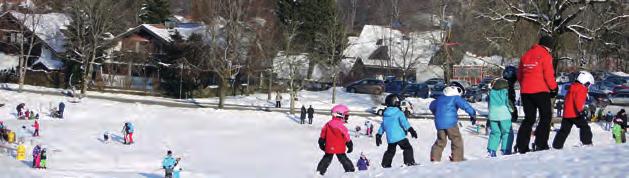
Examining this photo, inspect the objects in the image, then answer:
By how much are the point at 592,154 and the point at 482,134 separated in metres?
29.5

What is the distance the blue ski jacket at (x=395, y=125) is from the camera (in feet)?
34.5

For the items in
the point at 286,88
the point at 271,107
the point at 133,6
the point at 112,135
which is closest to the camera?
the point at 112,135

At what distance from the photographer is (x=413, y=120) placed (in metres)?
40.9

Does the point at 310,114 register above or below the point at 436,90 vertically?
below

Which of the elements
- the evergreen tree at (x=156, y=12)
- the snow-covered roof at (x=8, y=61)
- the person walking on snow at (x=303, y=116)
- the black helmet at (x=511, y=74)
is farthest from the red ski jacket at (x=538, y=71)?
the evergreen tree at (x=156, y=12)

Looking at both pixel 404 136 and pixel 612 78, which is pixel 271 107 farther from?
pixel 404 136

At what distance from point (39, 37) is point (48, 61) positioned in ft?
7.81

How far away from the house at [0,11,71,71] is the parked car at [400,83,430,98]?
1111 inches

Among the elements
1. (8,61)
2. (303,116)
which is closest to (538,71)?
(303,116)

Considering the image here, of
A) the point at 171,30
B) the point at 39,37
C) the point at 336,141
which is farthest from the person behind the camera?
the point at 39,37

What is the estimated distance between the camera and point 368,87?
54.5m

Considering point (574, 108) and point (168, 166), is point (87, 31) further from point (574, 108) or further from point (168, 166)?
point (574, 108)

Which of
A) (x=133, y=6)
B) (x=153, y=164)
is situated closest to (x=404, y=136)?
(x=153, y=164)

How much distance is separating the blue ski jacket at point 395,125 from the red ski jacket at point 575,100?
2.29 m
